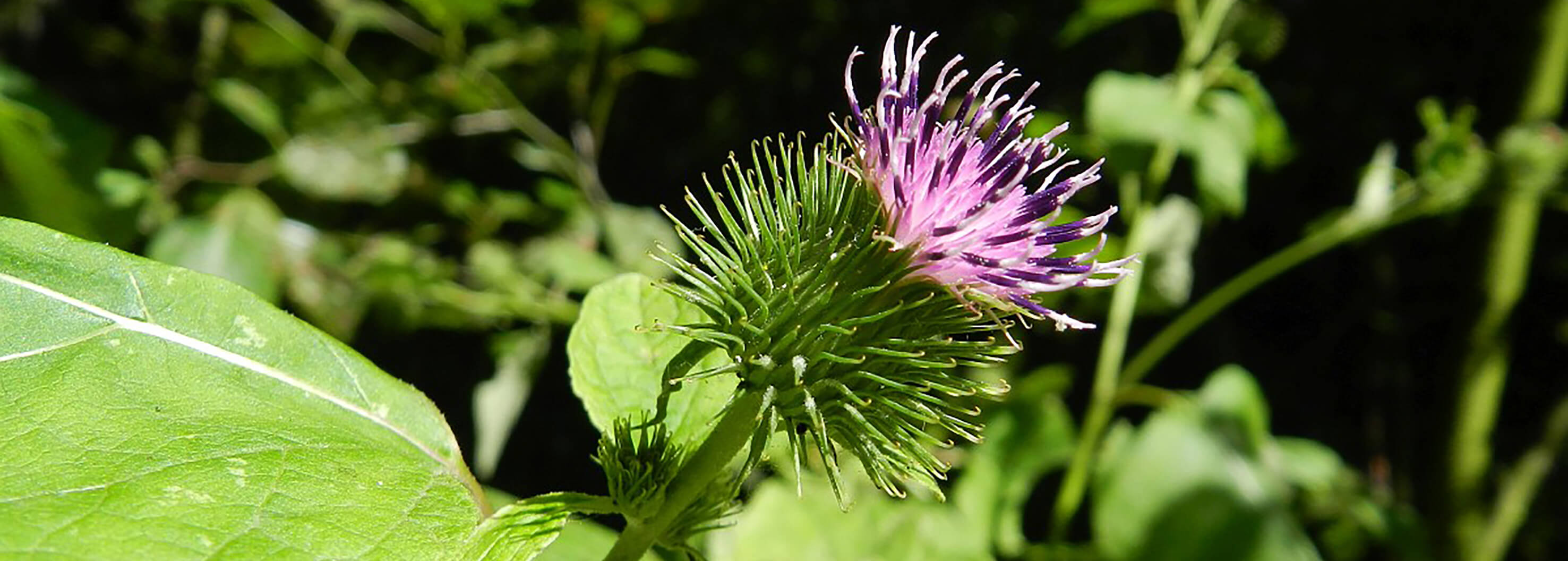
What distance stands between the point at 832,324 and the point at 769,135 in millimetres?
1240

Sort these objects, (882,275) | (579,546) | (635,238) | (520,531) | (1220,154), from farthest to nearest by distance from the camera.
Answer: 1. (635,238)
2. (1220,154)
3. (579,546)
4. (882,275)
5. (520,531)

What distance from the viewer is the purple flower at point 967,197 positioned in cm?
77

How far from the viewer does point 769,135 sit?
2.00 meters

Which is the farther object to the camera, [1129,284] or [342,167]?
[342,167]

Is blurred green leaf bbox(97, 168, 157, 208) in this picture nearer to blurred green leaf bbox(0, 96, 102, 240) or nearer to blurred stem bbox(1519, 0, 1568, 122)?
blurred green leaf bbox(0, 96, 102, 240)

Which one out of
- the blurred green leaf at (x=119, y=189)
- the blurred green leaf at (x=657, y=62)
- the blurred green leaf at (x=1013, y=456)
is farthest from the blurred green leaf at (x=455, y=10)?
the blurred green leaf at (x=1013, y=456)

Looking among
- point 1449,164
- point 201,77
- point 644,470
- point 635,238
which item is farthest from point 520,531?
point 201,77

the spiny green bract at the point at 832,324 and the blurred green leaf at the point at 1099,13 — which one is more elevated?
the blurred green leaf at the point at 1099,13

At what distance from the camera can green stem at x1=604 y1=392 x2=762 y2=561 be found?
756mm

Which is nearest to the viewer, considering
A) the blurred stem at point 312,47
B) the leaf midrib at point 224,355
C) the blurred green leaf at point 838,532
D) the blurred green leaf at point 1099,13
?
the leaf midrib at point 224,355

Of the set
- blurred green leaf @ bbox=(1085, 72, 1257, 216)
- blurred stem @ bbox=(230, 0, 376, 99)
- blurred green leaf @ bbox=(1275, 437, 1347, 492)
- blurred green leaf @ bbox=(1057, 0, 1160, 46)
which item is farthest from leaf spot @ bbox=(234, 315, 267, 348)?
blurred green leaf @ bbox=(1275, 437, 1347, 492)

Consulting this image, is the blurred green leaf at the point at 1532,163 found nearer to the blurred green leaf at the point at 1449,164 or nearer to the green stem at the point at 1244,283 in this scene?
the blurred green leaf at the point at 1449,164

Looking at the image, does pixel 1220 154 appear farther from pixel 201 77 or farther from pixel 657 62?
pixel 201 77

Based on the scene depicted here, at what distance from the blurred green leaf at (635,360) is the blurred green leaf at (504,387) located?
85 centimetres
